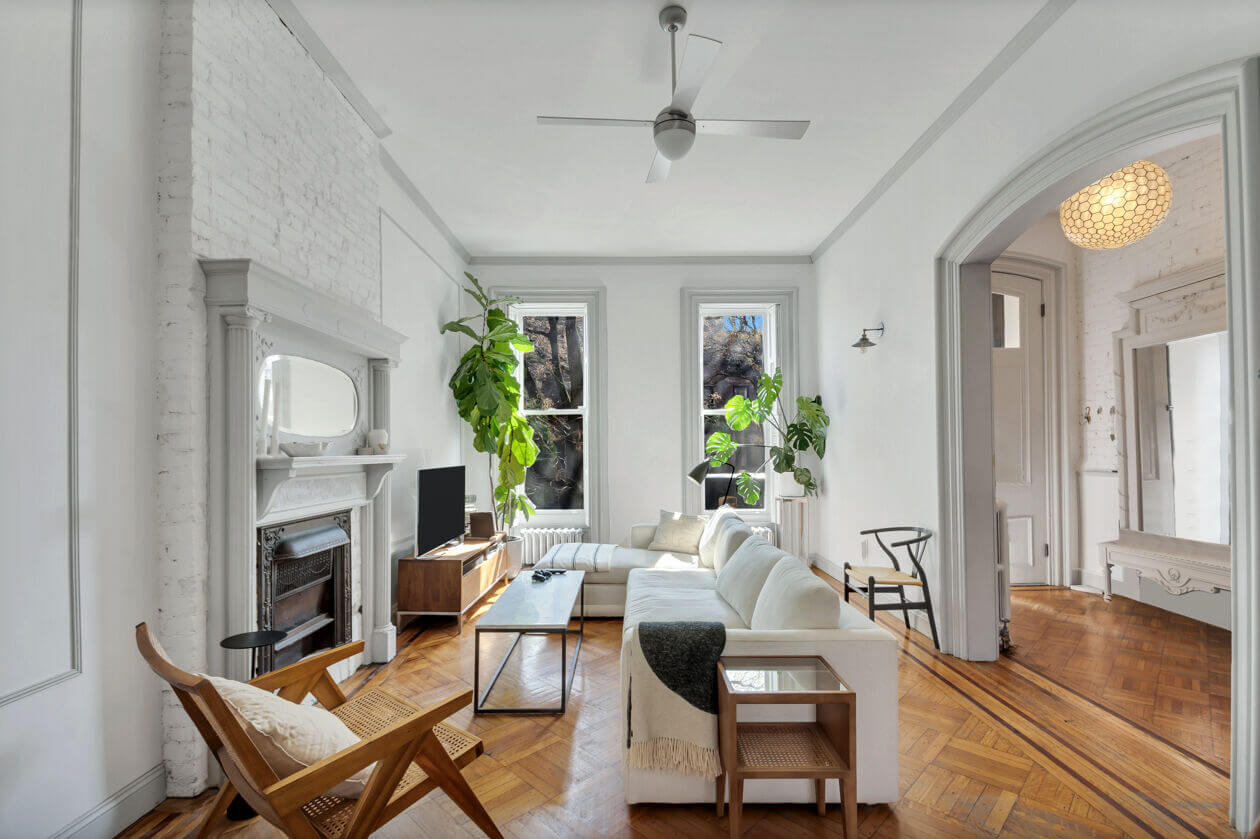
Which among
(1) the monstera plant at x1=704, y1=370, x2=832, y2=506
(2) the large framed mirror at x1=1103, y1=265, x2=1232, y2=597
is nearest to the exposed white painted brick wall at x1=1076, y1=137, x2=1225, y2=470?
(2) the large framed mirror at x1=1103, y1=265, x2=1232, y2=597

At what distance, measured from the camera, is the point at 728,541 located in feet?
13.3

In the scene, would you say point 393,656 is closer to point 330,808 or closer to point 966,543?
point 330,808

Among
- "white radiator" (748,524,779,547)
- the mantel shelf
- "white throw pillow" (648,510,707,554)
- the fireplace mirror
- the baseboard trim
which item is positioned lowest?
the baseboard trim

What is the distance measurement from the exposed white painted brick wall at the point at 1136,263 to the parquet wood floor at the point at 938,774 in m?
2.61

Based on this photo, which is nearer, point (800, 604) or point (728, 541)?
point (800, 604)

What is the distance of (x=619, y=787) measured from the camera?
2330 millimetres

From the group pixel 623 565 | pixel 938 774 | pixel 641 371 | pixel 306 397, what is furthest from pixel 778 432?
pixel 306 397

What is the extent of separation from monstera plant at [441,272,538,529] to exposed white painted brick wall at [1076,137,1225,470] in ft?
16.3

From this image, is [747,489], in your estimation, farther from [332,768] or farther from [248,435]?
[332,768]

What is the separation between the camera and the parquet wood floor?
2064 mm

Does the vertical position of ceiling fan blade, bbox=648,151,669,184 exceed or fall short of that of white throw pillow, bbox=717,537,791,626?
it exceeds it

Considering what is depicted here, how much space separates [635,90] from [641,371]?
3.42m

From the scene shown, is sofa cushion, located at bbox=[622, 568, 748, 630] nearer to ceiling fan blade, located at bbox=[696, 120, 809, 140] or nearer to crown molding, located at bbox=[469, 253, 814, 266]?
ceiling fan blade, located at bbox=[696, 120, 809, 140]

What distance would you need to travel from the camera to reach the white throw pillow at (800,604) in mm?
2287
